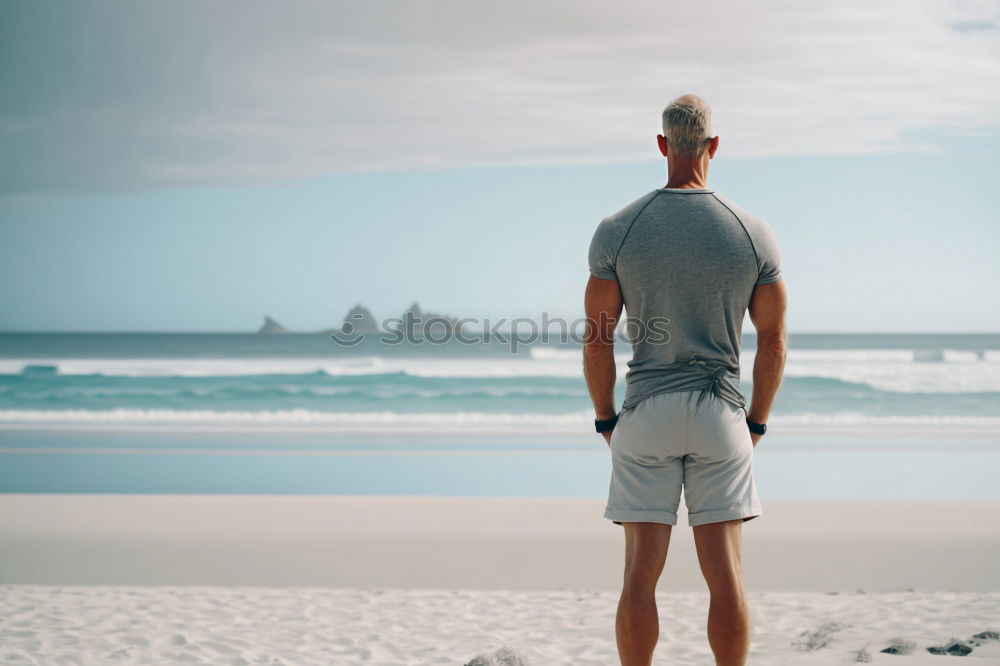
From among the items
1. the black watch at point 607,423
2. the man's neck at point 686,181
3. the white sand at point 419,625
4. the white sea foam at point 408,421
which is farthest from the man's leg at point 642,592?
the white sea foam at point 408,421

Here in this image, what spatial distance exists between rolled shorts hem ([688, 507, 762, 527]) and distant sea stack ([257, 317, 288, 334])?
34043mm

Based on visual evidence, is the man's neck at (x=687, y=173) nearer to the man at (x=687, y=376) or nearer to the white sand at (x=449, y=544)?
the man at (x=687, y=376)

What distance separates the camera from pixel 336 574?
13.9 ft

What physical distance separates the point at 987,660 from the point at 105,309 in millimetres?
32263

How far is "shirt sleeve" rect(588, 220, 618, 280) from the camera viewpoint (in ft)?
6.31

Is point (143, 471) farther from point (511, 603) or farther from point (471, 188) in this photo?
point (471, 188)

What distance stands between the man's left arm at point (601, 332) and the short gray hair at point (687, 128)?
38cm

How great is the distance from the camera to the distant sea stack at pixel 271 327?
3453cm

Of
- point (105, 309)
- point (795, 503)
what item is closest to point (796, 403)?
point (795, 503)

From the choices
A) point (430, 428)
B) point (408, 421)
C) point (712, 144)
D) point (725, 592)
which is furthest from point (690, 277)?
point (408, 421)

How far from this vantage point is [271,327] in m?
35.0

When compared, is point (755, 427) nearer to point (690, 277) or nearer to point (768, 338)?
point (768, 338)

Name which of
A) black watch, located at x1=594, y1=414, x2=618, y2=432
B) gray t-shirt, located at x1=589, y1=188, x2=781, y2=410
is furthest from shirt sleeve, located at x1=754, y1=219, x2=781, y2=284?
black watch, located at x1=594, y1=414, x2=618, y2=432

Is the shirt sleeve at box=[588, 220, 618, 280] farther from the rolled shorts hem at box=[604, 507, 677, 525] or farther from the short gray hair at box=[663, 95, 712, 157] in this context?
the rolled shorts hem at box=[604, 507, 677, 525]
